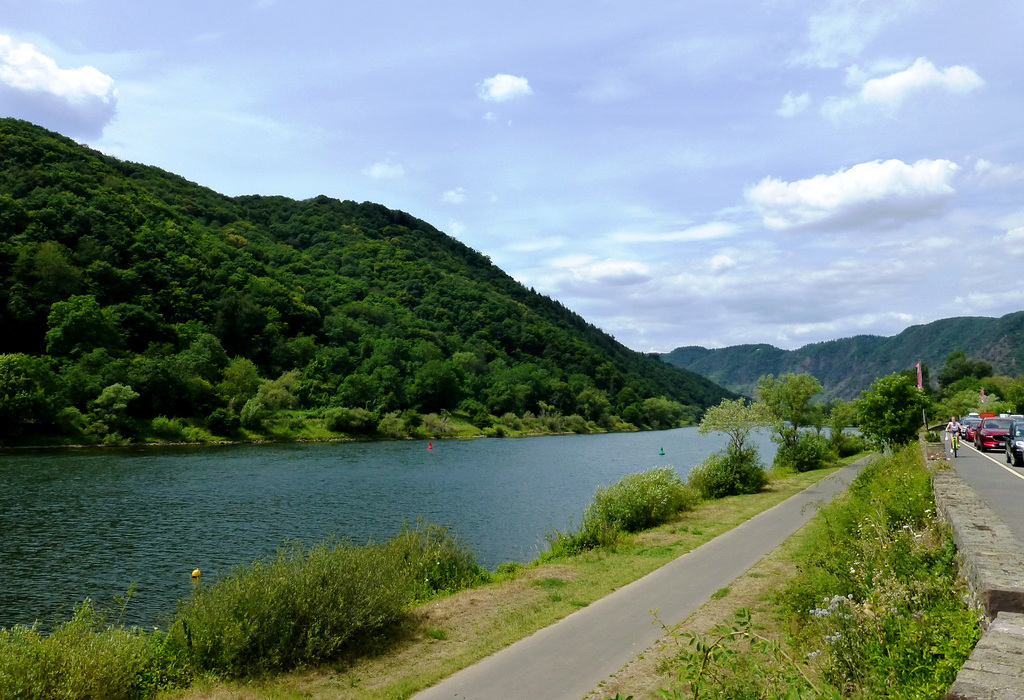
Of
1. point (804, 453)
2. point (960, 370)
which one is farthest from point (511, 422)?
point (960, 370)

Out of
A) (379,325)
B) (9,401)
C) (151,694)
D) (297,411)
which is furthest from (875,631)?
(379,325)

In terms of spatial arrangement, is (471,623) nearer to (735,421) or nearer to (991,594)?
(991,594)

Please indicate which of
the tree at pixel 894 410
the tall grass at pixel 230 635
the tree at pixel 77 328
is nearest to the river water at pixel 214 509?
the tall grass at pixel 230 635

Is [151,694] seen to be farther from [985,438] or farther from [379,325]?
[379,325]

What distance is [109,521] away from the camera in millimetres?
27844

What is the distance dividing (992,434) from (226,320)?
101 meters

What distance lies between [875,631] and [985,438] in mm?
35226

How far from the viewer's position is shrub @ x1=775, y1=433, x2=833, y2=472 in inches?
1593

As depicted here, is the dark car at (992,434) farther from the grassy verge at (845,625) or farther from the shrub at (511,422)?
the shrub at (511,422)

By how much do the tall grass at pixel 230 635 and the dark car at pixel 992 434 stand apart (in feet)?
113

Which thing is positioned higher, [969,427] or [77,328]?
[77,328]

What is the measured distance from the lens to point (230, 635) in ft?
31.2

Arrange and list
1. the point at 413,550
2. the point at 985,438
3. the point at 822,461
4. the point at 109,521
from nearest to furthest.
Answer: the point at 413,550 < the point at 109,521 < the point at 985,438 < the point at 822,461

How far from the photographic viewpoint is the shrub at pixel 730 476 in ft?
99.6
